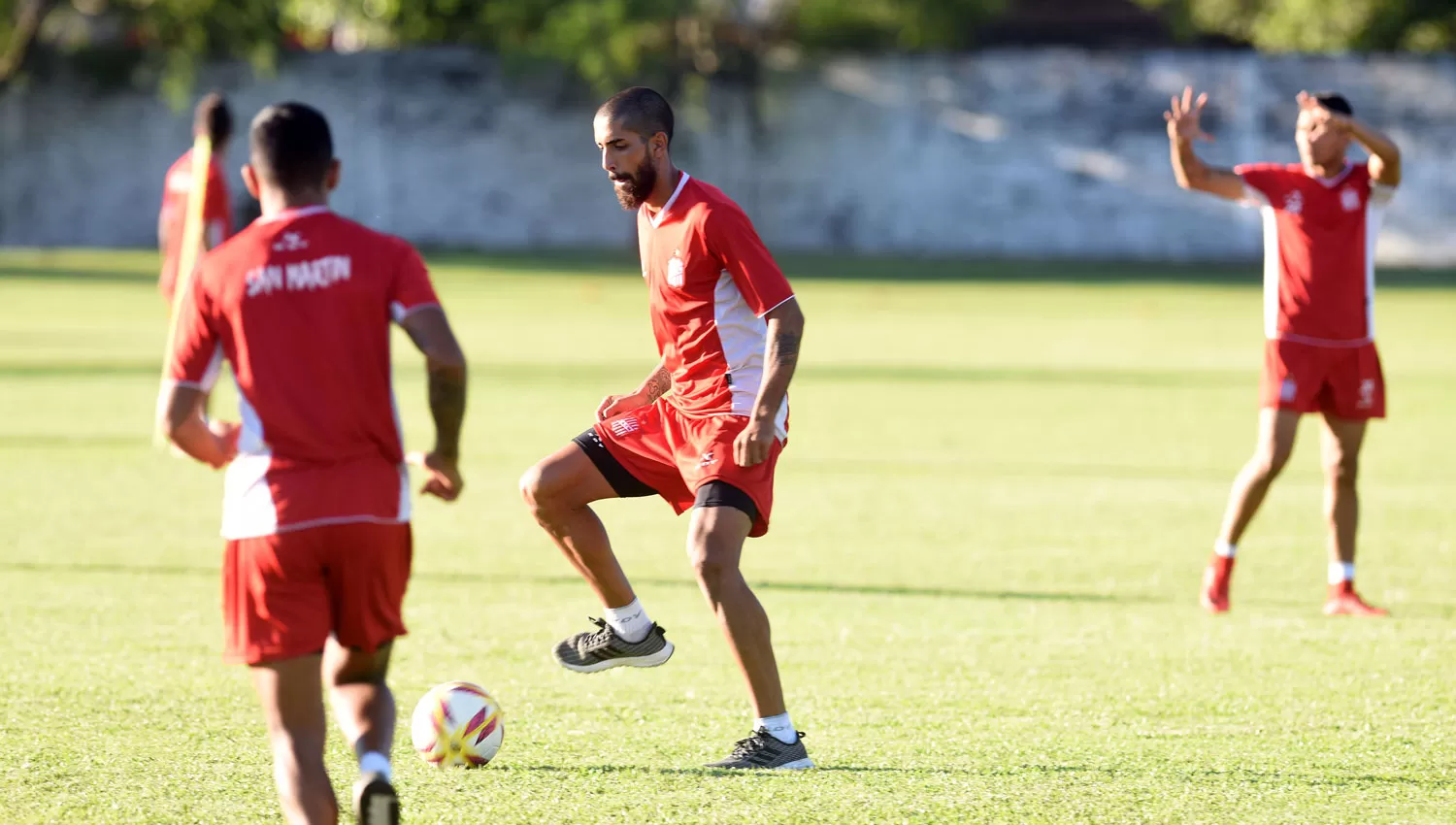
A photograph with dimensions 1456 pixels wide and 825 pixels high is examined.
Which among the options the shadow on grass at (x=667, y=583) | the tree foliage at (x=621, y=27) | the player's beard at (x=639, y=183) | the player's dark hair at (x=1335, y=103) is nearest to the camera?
the player's beard at (x=639, y=183)

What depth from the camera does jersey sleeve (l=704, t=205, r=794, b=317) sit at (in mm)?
5680

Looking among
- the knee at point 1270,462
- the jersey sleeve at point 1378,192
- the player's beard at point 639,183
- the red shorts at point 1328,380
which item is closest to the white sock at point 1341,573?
the knee at point 1270,462

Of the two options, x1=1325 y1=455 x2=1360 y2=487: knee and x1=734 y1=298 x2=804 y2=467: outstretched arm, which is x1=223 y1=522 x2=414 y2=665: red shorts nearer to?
x1=734 y1=298 x2=804 y2=467: outstretched arm

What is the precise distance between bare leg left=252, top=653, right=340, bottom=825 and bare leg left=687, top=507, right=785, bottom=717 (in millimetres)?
1524

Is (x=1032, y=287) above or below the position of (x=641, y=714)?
below

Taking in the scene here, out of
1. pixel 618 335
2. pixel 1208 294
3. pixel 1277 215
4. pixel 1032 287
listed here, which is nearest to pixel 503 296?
pixel 618 335

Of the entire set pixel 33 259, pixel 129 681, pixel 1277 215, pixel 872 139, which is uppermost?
pixel 1277 215

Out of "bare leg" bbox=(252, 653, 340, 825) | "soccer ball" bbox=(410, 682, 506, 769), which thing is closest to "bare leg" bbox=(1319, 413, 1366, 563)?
"soccer ball" bbox=(410, 682, 506, 769)

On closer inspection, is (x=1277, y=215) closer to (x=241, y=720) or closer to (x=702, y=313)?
(x=702, y=313)

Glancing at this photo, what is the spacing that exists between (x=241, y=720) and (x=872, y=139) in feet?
129

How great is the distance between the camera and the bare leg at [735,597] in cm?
563

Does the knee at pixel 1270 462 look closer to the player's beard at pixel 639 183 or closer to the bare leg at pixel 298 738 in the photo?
the player's beard at pixel 639 183

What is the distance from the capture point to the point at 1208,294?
3334 cm

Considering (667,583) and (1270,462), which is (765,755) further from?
(1270,462)
